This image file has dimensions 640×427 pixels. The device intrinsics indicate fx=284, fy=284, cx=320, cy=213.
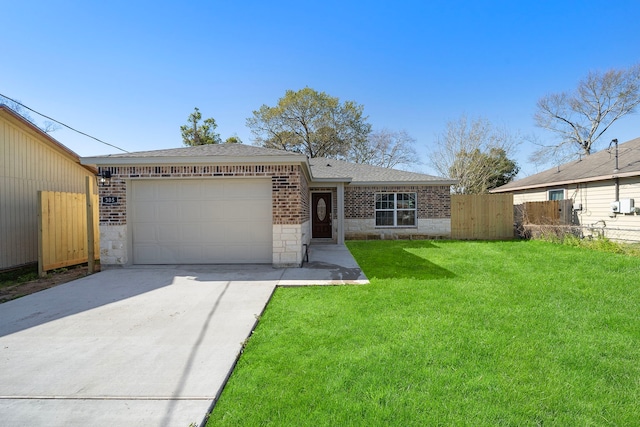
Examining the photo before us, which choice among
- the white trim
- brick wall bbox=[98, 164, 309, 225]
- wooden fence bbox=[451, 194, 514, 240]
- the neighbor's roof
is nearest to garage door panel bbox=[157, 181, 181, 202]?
brick wall bbox=[98, 164, 309, 225]

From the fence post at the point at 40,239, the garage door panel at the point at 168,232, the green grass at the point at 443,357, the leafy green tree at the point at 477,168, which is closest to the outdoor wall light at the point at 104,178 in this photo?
the fence post at the point at 40,239

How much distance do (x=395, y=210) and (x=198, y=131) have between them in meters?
23.4

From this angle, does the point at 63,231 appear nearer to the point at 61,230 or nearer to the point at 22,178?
the point at 61,230

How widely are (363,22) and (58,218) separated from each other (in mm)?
12176

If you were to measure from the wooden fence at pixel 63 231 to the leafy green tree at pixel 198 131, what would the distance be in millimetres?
22095

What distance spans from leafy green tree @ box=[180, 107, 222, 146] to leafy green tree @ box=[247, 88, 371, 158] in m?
5.20

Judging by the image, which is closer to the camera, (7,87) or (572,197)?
(7,87)

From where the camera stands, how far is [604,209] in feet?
36.7

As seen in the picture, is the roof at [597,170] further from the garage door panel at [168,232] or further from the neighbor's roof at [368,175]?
the garage door panel at [168,232]

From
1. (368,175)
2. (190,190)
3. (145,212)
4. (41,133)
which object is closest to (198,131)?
(368,175)

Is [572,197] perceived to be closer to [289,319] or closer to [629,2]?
[629,2]

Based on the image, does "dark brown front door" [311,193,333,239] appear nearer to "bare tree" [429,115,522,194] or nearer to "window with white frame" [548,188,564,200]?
"window with white frame" [548,188,564,200]

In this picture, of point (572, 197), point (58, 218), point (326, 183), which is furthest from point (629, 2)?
point (58, 218)

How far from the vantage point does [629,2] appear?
11.4 meters
